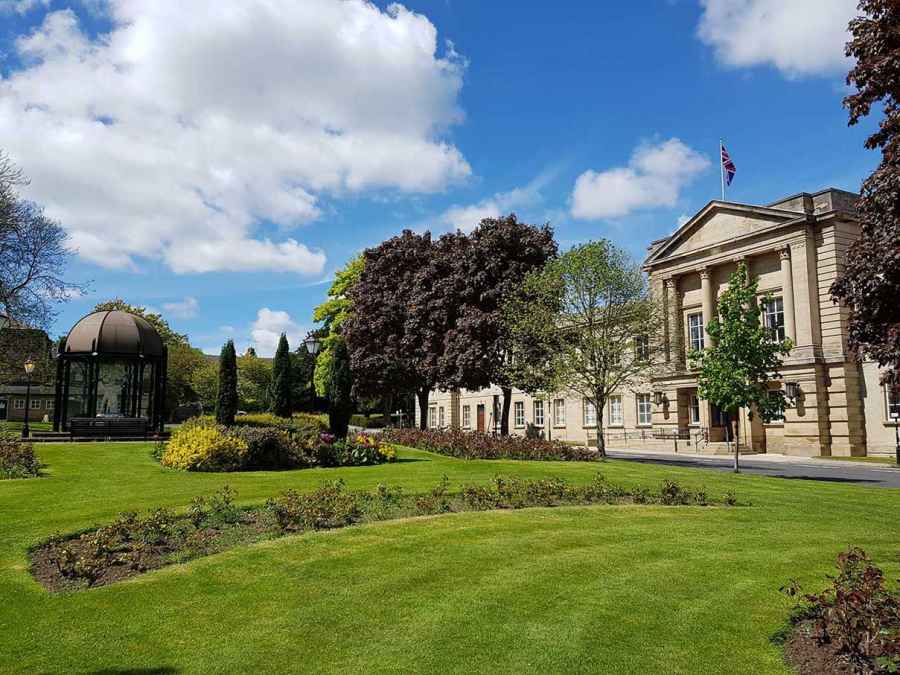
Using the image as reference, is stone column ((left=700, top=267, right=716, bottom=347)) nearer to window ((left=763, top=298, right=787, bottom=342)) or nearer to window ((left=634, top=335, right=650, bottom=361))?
window ((left=763, top=298, right=787, bottom=342))

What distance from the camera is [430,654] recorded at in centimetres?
603

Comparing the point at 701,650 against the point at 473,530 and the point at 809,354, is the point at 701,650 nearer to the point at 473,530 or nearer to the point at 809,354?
the point at 473,530

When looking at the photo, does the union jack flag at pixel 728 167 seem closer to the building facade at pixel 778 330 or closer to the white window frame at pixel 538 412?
the building facade at pixel 778 330

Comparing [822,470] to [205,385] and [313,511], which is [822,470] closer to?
[313,511]

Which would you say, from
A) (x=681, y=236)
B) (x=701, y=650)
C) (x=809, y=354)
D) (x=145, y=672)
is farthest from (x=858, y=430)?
(x=145, y=672)

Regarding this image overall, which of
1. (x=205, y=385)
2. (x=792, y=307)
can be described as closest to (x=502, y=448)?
(x=792, y=307)

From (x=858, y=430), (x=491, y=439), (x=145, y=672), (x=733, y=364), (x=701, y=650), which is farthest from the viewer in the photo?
(x=858, y=430)

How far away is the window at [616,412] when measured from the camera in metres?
49.0

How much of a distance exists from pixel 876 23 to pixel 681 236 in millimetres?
37666

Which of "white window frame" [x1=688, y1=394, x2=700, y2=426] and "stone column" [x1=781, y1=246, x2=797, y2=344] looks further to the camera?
"white window frame" [x1=688, y1=394, x2=700, y2=426]

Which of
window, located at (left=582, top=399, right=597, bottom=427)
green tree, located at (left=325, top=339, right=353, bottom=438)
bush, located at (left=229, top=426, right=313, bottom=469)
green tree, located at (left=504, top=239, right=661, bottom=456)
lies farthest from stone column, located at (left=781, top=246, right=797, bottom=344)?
bush, located at (left=229, top=426, right=313, bottom=469)

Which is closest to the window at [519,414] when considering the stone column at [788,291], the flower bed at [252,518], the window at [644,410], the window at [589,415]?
the window at [589,415]

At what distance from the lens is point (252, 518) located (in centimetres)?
1142

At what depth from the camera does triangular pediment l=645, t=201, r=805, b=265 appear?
126ft
